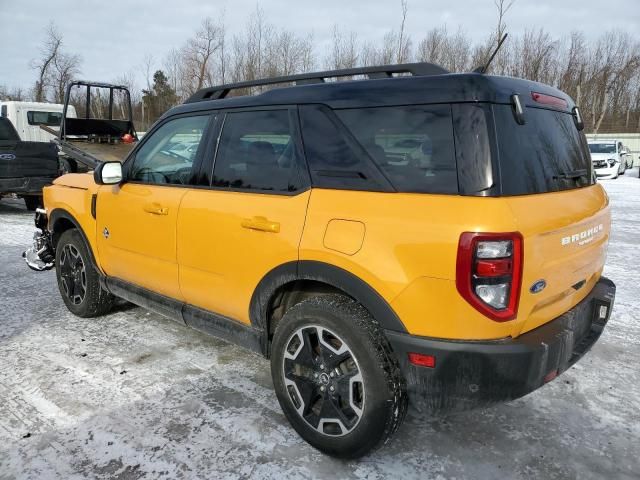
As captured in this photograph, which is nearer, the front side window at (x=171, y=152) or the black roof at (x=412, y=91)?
the black roof at (x=412, y=91)

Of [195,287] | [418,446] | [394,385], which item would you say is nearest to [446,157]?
[394,385]

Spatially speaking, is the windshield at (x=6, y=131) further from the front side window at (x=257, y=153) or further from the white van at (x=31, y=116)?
the front side window at (x=257, y=153)

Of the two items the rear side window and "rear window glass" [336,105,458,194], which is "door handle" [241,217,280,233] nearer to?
the rear side window

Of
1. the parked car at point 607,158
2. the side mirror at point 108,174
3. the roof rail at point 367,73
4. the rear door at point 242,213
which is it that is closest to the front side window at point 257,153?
the rear door at point 242,213

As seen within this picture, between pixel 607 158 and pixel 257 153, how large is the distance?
22.1 metres

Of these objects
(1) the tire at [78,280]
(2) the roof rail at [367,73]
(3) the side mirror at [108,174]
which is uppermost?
(2) the roof rail at [367,73]

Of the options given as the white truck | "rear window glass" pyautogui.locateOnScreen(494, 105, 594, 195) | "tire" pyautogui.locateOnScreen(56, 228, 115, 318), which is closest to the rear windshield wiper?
"rear window glass" pyautogui.locateOnScreen(494, 105, 594, 195)

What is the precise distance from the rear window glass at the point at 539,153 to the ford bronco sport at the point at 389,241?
0.03ft

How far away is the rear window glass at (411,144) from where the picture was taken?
2146mm

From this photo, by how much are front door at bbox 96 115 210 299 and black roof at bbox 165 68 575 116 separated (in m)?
0.83

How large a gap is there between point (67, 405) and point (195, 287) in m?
1.02

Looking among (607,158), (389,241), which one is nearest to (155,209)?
(389,241)

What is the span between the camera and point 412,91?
89.1 inches

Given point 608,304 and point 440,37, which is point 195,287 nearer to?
point 608,304
